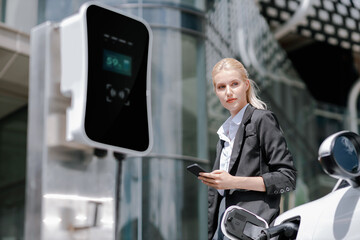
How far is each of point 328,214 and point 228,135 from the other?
0.46m

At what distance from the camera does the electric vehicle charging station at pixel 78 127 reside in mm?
1885

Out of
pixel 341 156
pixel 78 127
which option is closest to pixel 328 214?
pixel 341 156

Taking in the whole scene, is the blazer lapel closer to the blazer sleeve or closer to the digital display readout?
the blazer sleeve

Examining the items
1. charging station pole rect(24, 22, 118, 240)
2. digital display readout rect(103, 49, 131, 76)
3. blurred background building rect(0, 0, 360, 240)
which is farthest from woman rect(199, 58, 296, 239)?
blurred background building rect(0, 0, 360, 240)

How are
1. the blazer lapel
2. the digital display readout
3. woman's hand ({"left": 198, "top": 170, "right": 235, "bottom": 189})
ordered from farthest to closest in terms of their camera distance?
the digital display readout
the blazer lapel
woman's hand ({"left": 198, "top": 170, "right": 235, "bottom": 189})

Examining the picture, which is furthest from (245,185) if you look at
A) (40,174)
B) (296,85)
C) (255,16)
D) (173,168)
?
(296,85)

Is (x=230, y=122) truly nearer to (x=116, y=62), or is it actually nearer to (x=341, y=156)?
(x=341, y=156)

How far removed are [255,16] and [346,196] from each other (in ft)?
32.2

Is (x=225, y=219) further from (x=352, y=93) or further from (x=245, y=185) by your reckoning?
(x=352, y=93)

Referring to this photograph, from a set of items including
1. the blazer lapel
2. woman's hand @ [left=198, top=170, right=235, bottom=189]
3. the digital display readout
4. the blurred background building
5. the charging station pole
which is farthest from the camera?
the blurred background building

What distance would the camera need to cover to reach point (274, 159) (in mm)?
1701

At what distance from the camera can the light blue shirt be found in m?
1.79

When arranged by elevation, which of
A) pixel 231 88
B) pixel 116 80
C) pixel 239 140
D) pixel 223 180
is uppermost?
pixel 116 80

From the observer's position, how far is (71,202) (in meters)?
1.91
